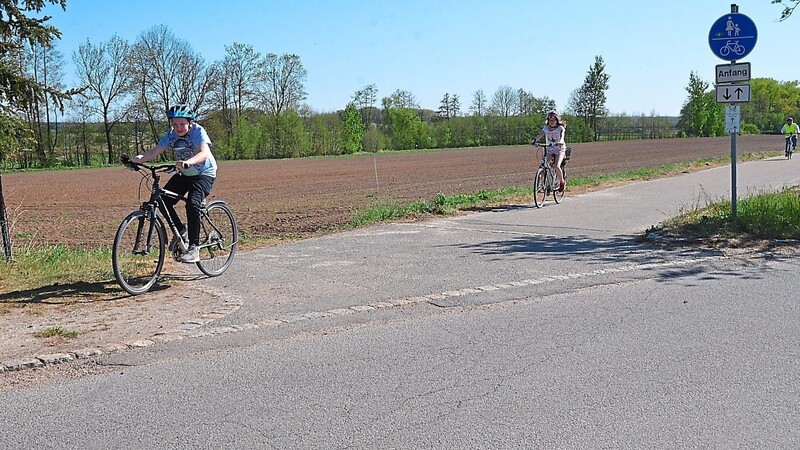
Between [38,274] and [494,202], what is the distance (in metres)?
9.81

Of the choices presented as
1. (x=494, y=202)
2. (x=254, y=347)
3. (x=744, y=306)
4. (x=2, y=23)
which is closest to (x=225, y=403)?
(x=254, y=347)

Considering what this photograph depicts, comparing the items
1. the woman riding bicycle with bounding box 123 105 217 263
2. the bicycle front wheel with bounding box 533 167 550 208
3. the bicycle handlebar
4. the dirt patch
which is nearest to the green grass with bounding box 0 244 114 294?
the dirt patch

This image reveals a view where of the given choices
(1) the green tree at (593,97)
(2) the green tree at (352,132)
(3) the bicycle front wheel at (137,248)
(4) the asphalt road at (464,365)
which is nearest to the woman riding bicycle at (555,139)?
(4) the asphalt road at (464,365)

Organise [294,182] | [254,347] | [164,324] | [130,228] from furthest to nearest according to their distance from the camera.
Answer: [294,182] → [130,228] → [164,324] → [254,347]

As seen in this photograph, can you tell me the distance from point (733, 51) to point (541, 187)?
5.19m

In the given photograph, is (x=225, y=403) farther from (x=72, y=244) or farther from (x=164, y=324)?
(x=72, y=244)

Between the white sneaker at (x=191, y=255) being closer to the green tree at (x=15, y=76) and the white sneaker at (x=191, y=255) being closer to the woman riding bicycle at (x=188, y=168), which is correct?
the woman riding bicycle at (x=188, y=168)

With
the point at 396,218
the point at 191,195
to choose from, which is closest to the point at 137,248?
the point at 191,195

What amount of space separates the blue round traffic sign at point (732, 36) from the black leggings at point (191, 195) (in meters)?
7.35

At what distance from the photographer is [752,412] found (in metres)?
4.23

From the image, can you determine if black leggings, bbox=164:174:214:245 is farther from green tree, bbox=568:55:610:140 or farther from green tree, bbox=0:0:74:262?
green tree, bbox=568:55:610:140

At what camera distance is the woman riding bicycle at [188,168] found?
7.67 metres

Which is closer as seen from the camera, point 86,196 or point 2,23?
point 2,23

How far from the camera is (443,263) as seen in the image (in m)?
8.95
